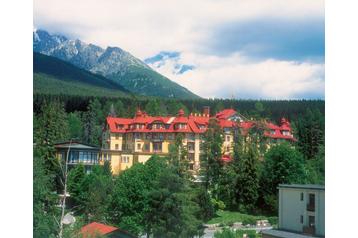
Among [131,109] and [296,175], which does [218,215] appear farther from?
[131,109]

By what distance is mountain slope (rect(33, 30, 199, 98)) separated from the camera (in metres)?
5.34

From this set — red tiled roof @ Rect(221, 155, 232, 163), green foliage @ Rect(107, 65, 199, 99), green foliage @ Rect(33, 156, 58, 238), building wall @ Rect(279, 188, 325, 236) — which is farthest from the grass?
green foliage @ Rect(33, 156, 58, 238)

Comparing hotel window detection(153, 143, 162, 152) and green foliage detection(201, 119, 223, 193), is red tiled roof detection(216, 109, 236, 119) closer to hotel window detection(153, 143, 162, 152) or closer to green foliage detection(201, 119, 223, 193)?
green foliage detection(201, 119, 223, 193)

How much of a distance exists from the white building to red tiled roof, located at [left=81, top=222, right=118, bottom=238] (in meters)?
1.38

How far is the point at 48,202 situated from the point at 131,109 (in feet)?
3.71

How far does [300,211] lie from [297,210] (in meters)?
0.07

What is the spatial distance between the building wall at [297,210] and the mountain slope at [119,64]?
122cm

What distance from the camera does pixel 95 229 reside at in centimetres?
509

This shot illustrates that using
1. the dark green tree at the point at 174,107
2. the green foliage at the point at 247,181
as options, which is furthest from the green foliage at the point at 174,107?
the green foliage at the point at 247,181

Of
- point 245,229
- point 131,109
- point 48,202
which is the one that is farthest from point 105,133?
point 245,229

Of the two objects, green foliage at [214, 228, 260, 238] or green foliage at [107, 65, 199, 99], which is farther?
green foliage at [107, 65, 199, 99]

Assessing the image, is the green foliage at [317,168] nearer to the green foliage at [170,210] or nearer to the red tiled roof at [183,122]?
the red tiled roof at [183,122]

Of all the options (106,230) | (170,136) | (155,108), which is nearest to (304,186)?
(170,136)
